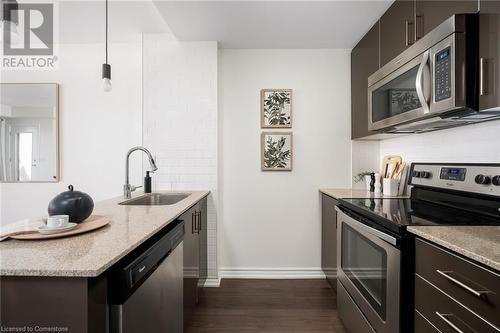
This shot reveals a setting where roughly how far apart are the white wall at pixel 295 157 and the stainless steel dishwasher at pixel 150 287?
4.25ft

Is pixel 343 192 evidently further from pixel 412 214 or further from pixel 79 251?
pixel 79 251

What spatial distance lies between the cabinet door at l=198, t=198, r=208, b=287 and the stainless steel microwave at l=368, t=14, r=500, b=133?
1.60m

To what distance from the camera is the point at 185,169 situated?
8.57 feet

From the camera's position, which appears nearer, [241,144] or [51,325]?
[51,325]

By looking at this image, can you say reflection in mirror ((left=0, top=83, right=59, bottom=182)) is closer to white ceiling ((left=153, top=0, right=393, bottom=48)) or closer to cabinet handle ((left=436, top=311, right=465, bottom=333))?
white ceiling ((left=153, top=0, right=393, bottom=48))

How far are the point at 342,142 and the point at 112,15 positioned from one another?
2.49m

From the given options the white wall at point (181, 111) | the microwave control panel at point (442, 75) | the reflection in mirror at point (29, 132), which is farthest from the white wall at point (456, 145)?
the reflection in mirror at point (29, 132)

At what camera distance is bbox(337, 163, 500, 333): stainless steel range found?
1148 millimetres

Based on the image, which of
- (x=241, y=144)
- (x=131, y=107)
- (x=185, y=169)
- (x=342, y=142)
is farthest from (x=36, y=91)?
(x=342, y=142)

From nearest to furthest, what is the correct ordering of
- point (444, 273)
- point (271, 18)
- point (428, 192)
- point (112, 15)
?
1. point (444, 273)
2. point (428, 192)
3. point (271, 18)
4. point (112, 15)

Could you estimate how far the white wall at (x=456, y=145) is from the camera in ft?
4.75

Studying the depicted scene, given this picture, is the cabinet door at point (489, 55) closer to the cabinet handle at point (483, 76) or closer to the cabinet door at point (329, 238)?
the cabinet handle at point (483, 76)

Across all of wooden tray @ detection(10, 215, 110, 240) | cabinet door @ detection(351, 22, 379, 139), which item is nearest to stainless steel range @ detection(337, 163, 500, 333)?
cabinet door @ detection(351, 22, 379, 139)

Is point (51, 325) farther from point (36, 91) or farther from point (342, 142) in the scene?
point (36, 91)
